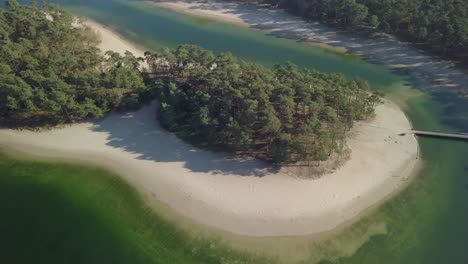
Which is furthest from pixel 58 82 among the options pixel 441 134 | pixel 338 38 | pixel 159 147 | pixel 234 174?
pixel 338 38

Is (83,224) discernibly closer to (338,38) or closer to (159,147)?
(159,147)

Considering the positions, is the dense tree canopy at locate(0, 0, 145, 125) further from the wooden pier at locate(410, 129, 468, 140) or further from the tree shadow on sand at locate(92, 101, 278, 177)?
the wooden pier at locate(410, 129, 468, 140)

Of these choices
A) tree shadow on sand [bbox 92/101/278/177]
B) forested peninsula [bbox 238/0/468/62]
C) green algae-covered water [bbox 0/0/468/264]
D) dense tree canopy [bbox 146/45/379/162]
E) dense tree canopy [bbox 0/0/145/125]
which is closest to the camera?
green algae-covered water [bbox 0/0/468/264]

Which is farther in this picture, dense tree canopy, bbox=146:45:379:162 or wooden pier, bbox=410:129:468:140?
wooden pier, bbox=410:129:468:140

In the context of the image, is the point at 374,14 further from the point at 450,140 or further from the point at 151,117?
the point at 151,117

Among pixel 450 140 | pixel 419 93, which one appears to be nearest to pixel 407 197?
pixel 450 140

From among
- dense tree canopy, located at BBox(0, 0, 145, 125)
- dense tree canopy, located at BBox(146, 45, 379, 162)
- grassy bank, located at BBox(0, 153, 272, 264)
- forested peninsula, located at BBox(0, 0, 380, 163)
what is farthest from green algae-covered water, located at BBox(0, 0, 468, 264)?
dense tree canopy, located at BBox(146, 45, 379, 162)

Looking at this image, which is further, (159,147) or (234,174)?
(159,147)

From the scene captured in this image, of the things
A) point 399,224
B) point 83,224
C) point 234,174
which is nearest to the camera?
point 83,224
